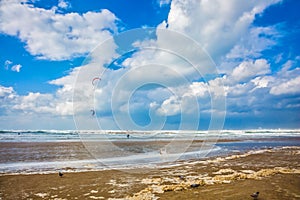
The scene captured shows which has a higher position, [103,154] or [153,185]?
[103,154]

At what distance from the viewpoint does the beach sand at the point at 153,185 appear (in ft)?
35.1

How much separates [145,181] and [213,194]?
421 cm

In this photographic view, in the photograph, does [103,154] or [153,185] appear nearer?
[153,185]

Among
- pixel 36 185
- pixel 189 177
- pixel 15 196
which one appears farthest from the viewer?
pixel 189 177

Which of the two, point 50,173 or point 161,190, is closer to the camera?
point 161,190

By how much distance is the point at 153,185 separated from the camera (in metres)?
12.4

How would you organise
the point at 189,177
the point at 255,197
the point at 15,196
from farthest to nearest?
the point at 189,177, the point at 15,196, the point at 255,197

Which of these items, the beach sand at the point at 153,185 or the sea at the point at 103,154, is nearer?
the beach sand at the point at 153,185

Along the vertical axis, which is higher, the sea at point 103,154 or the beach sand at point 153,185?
the sea at point 103,154

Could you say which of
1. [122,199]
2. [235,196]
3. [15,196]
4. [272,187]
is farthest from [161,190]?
[15,196]

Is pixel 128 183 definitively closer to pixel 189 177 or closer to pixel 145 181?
pixel 145 181

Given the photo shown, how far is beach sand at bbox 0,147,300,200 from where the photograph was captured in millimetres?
10688

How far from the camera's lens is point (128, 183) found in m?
13.2

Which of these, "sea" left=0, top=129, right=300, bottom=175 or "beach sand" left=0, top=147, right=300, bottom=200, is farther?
"sea" left=0, top=129, right=300, bottom=175
